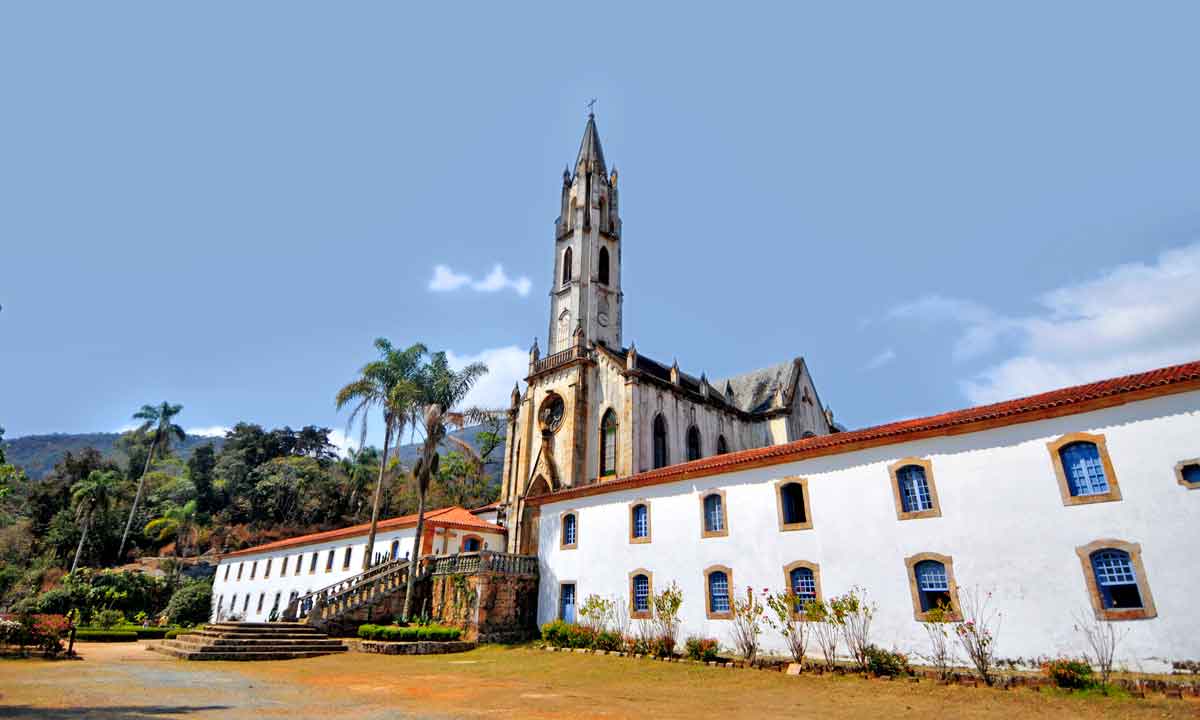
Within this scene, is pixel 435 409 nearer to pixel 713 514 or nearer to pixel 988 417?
pixel 713 514

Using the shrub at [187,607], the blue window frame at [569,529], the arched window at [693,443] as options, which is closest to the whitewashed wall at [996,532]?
the blue window frame at [569,529]

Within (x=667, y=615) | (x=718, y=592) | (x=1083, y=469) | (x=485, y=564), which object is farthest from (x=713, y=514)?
(x=1083, y=469)

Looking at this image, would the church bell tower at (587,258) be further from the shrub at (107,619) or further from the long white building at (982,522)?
the shrub at (107,619)

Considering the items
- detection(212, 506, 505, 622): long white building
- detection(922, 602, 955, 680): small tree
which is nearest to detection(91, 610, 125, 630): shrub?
detection(212, 506, 505, 622): long white building

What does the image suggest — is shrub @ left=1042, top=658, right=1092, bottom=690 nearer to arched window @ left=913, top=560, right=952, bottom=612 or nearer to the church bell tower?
arched window @ left=913, top=560, right=952, bottom=612

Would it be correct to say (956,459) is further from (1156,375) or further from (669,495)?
(669,495)

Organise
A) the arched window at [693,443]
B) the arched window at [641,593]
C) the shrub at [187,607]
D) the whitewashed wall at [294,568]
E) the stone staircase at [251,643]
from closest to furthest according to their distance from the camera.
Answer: the stone staircase at [251,643]
the arched window at [641,593]
the whitewashed wall at [294,568]
the shrub at [187,607]
the arched window at [693,443]

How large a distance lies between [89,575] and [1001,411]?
168ft

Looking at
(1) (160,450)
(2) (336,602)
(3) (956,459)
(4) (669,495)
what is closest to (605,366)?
(4) (669,495)

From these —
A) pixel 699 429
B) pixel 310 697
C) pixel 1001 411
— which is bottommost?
pixel 310 697

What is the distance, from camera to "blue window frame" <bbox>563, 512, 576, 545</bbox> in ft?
78.8

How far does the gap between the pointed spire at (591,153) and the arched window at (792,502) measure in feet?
109

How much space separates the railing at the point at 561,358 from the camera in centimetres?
3525

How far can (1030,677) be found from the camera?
12.6 meters
